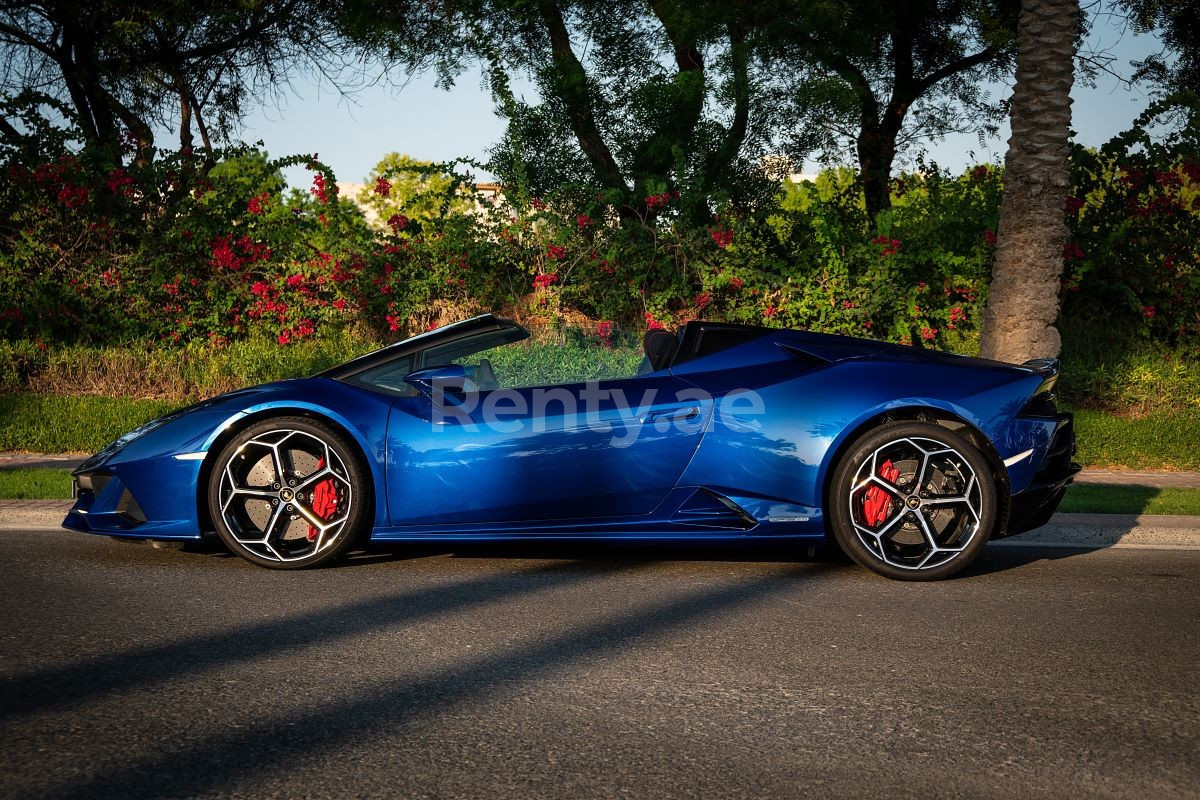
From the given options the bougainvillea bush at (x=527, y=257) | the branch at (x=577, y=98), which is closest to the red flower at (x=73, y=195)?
the bougainvillea bush at (x=527, y=257)

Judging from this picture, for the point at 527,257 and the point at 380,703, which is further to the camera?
the point at 527,257

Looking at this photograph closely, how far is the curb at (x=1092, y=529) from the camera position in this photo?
21.2 feet

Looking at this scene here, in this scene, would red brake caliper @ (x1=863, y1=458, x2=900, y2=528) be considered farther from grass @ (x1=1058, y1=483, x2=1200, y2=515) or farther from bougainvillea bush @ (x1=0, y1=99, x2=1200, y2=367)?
bougainvillea bush @ (x1=0, y1=99, x2=1200, y2=367)

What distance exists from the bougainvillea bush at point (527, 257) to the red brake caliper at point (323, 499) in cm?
672

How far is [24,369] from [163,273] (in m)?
1.76

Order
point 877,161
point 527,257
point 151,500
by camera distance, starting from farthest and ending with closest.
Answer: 1. point 877,161
2. point 527,257
3. point 151,500

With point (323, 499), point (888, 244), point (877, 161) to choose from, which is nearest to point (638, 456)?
point (323, 499)

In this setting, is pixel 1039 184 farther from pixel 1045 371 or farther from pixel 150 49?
pixel 150 49

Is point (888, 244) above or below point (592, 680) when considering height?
above

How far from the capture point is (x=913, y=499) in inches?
208

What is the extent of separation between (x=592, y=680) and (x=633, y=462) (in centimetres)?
159

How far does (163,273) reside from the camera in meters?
13.0

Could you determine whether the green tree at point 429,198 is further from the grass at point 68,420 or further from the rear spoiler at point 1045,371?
the rear spoiler at point 1045,371

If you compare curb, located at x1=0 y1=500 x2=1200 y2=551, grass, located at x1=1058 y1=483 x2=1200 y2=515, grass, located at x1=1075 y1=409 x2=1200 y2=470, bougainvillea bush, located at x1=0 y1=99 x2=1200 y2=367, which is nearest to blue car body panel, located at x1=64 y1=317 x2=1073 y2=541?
curb, located at x1=0 y1=500 x2=1200 y2=551
